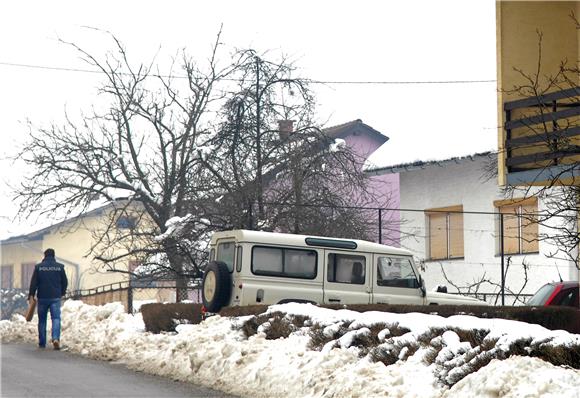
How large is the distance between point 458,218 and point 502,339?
73.0 ft

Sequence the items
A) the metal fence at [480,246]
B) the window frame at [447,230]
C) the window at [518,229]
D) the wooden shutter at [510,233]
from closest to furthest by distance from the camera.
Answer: the metal fence at [480,246]
the window at [518,229]
the wooden shutter at [510,233]
the window frame at [447,230]

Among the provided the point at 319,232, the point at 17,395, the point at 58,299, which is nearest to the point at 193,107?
the point at 319,232

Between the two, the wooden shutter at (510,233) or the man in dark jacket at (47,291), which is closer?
the man in dark jacket at (47,291)

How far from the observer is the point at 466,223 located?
3228 cm

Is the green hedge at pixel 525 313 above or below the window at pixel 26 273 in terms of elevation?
below

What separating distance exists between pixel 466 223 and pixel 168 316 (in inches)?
536

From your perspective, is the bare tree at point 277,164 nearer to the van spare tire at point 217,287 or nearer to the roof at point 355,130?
the van spare tire at point 217,287

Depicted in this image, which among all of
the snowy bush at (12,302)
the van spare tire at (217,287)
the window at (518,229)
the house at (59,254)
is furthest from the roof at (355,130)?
the van spare tire at (217,287)

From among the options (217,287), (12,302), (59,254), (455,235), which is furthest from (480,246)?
(59,254)

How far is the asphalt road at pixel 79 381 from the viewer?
13.1 m

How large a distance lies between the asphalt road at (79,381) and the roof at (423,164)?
50.9 ft

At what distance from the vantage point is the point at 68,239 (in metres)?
64.3

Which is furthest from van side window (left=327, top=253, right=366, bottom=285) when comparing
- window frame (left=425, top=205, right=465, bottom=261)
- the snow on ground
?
window frame (left=425, top=205, right=465, bottom=261)

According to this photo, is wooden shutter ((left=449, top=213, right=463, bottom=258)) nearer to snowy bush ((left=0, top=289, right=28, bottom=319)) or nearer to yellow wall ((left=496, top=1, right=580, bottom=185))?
yellow wall ((left=496, top=1, right=580, bottom=185))
